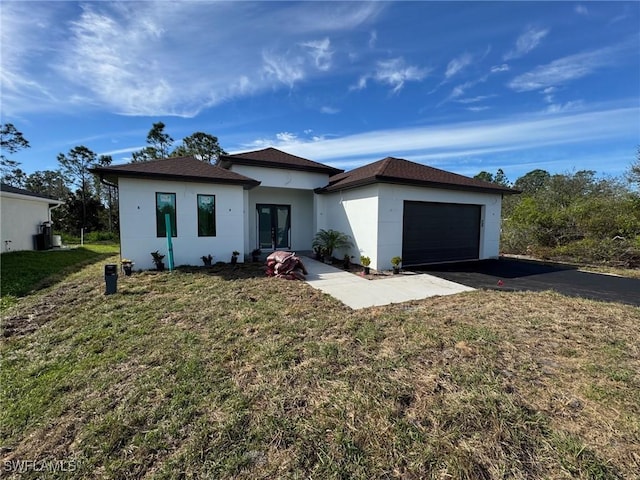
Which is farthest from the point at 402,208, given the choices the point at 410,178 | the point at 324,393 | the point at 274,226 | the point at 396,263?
the point at 324,393

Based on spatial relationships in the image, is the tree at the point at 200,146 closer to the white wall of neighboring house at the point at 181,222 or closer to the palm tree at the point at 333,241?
the white wall of neighboring house at the point at 181,222

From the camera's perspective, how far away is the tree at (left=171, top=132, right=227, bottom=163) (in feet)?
87.6

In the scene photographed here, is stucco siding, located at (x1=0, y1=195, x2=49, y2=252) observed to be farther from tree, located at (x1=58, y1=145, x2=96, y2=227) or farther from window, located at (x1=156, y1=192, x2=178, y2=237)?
tree, located at (x1=58, y1=145, x2=96, y2=227)

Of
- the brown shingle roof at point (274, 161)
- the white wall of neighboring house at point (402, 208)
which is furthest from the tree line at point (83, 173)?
the white wall of neighboring house at point (402, 208)

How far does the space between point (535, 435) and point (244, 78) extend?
37.4ft

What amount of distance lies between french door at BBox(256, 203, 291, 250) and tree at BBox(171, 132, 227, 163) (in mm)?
17143

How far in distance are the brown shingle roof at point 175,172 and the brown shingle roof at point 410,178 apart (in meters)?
3.92

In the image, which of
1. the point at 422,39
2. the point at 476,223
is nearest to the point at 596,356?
the point at 476,223

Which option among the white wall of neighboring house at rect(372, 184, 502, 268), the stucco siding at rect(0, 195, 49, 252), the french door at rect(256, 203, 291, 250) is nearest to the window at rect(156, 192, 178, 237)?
the french door at rect(256, 203, 291, 250)

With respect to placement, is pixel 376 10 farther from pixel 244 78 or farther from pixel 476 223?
pixel 476 223

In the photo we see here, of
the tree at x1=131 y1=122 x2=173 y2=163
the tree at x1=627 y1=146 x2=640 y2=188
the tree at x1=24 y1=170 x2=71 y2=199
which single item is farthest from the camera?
the tree at x1=24 y1=170 x2=71 y2=199

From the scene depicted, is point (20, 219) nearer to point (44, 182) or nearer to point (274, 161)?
point (274, 161)

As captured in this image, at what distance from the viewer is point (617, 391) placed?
2.72m
